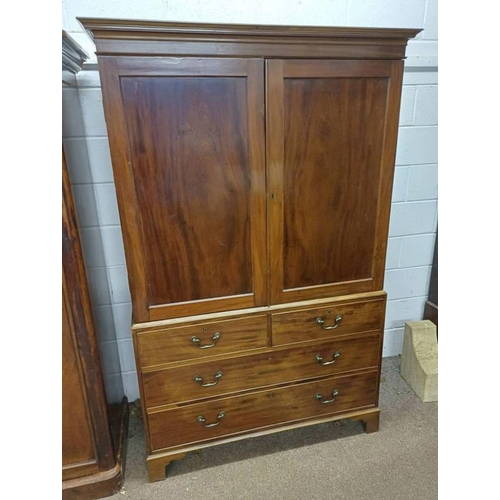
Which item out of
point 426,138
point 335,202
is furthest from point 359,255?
point 426,138

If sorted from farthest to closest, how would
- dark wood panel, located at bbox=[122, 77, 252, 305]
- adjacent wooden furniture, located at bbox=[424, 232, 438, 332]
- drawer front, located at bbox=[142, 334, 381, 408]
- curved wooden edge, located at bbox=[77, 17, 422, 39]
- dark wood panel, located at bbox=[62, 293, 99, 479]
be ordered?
adjacent wooden furniture, located at bbox=[424, 232, 438, 332]
drawer front, located at bbox=[142, 334, 381, 408]
dark wood panel, located at bbox=[62, 293, 99, 479]
dark wood panel, located at bbox=[122, 77, 252, 305]
curved wooden edge, located at bbox=[77, 17, 422, 39]

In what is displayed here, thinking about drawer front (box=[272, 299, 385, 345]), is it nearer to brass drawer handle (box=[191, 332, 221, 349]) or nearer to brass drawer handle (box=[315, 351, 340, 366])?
brass drawer handle (box=[315, 351, 340, 366])

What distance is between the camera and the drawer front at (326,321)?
1.41m

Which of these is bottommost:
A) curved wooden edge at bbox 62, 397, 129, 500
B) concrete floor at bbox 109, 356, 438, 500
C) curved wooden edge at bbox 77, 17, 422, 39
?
concrete floor at bbox 109, 356, 438, 500

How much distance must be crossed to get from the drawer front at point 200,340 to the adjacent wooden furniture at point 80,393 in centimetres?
19

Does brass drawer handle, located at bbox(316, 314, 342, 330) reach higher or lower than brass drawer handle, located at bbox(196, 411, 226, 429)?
higher

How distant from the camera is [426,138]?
1.86 m

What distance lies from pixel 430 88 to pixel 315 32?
978 millimetres

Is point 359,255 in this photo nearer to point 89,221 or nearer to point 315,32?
point 315,32

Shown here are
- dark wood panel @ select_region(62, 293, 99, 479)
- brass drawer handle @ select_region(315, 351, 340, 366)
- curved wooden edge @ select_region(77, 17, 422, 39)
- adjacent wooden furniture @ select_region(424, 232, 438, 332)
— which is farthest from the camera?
adjacent wooden furniture @ select_region(424, 232, 438, 332)

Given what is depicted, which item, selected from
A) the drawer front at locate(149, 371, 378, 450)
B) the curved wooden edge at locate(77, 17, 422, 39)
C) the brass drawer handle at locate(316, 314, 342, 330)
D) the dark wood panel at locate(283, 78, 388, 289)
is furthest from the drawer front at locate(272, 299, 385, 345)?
the curved wooden edge at locate(77, 17, 422, 39)

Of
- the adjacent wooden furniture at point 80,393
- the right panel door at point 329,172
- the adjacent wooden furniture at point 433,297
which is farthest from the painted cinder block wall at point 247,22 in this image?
the right panel door at point 329,172

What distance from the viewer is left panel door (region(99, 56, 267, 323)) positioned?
107 centimetres

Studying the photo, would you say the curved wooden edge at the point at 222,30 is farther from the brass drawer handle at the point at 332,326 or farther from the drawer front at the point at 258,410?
the drawer front at the point at 258,410
